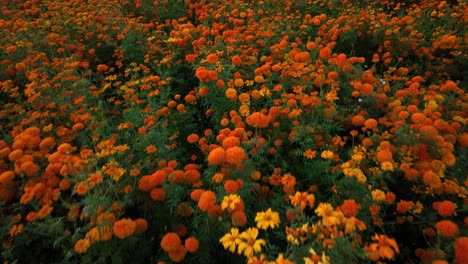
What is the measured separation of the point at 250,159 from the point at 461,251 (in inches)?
52.9

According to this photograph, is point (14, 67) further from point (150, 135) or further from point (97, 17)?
point (150, 135)

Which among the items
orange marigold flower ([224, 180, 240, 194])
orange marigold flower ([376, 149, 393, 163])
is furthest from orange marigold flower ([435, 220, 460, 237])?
orange marigold flower ([224, 180, 240, 194])

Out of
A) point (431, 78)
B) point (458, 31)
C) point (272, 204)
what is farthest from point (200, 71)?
point (458, 31)

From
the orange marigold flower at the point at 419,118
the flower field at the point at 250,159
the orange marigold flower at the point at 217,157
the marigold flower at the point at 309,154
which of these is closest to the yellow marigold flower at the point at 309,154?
the marigold flower at the point at 309,154

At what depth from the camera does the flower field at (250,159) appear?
6.26 feet

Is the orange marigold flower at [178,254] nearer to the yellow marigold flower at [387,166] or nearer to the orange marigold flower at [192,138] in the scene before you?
the orange marigold flower at [192,138]

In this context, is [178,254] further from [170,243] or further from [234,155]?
[234,155]

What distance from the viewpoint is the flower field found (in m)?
1.91

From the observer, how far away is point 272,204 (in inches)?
89.4

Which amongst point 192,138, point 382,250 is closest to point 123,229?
point 192,138

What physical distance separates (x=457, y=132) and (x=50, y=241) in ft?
11.3

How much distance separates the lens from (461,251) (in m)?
1.67

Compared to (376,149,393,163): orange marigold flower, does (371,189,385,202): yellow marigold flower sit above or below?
below

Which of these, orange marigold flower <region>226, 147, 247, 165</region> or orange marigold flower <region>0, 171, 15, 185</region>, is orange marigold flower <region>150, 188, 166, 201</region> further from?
orange marigold flower <region>0, 171, 15, 185</region>
